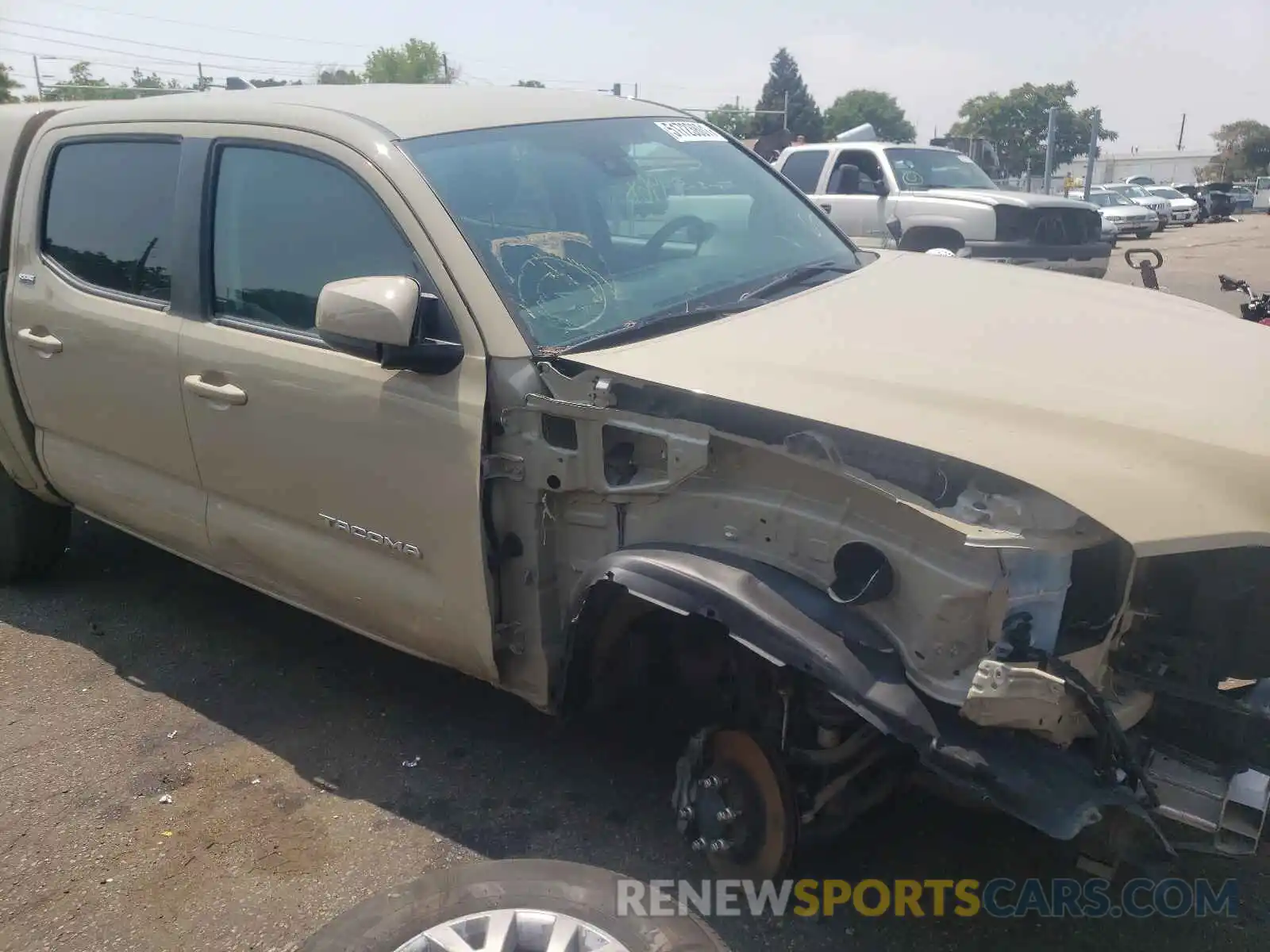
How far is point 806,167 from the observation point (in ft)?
40.1

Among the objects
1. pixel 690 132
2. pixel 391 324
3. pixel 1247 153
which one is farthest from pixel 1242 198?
pixel 391 324

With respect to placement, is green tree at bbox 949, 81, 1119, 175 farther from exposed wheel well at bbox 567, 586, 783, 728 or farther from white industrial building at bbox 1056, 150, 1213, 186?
exposed wheel well at bbox 567, 586, 783, 728

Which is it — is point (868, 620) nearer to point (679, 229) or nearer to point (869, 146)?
point (679, 229)

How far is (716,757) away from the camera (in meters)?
2.56

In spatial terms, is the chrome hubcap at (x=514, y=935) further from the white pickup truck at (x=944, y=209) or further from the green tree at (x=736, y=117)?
the green tree at (x=736, y=117)

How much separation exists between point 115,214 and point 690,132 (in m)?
2.01

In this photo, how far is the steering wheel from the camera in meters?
3.12

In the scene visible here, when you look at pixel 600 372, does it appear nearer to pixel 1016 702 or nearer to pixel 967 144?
pixel 1016 702

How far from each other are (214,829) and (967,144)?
56.3 ft

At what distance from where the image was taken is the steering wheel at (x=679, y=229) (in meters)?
3.12

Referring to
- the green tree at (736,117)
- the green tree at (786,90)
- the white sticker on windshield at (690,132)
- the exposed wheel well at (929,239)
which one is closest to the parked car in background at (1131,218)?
the exposed wheel well at (929,239)
